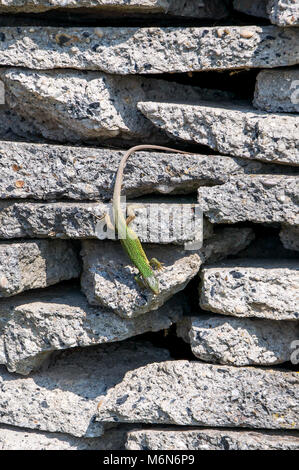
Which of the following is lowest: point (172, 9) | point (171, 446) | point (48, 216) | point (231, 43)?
point (171, 446)

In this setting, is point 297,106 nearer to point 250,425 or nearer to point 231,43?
point 231,43

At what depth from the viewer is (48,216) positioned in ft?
10.5

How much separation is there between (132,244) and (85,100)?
0.86 metres

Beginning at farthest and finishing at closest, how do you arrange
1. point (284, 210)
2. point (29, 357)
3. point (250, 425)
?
point (29, 357), point (250, 425), point (284, 210)

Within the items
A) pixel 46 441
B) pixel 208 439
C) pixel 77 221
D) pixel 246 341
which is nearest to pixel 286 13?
pixel 77 221

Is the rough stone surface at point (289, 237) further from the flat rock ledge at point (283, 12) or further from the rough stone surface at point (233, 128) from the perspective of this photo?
the flat rock ledge at point (283, 12)

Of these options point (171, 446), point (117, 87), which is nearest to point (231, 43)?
point (117, 87)

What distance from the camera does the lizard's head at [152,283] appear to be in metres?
3.07

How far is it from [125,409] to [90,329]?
1.67 feet

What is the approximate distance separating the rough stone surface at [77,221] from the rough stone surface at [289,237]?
44cm

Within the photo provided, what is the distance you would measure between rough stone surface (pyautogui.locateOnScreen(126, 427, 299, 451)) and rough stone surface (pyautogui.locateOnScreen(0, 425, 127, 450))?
0.31 m

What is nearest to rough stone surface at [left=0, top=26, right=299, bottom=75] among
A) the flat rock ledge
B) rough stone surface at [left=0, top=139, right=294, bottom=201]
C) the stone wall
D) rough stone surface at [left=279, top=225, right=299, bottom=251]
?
the stone wall

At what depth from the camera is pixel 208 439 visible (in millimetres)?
3225

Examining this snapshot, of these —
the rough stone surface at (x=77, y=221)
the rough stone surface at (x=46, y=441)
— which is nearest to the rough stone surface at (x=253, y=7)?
the rough stone surface at (x=77, y=221)
